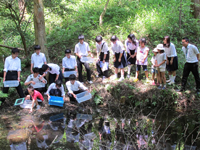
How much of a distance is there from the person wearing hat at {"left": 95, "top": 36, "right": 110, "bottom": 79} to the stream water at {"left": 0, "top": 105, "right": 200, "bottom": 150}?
75.5 inches

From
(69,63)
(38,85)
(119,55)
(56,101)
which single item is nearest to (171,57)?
(119,55)

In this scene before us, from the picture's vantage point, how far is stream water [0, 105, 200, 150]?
4.48 m

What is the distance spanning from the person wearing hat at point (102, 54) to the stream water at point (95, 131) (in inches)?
75.5

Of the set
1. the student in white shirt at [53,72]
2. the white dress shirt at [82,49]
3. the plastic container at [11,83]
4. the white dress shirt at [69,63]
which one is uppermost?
the white dress shirt at [82,49]

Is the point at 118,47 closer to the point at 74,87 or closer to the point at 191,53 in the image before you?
the point at 74,87

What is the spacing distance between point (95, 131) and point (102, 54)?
346 centimetres

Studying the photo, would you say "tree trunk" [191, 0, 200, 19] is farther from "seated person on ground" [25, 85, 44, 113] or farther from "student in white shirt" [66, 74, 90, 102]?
"seated person on ground" [25, 85, 44, 113]

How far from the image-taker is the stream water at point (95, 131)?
14.7 ft

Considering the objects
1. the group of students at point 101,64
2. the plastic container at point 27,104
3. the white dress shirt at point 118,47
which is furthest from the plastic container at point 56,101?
the white dress shirt at point 118,47

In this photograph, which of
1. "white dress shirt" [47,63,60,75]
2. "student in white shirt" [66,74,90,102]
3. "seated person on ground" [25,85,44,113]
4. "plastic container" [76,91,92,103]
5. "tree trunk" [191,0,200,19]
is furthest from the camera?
"tree trunk" [191,0,200,19]

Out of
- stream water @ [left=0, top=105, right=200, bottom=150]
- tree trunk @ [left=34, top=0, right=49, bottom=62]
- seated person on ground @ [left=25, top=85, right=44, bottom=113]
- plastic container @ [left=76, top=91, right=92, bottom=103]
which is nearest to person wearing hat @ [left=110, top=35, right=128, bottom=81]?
plastic container @ [left=76, top=91, right=92, bottom=103]

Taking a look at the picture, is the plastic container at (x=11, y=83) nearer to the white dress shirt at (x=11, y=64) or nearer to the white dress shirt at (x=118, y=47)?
the white dress shirt at (x=11, y=64)

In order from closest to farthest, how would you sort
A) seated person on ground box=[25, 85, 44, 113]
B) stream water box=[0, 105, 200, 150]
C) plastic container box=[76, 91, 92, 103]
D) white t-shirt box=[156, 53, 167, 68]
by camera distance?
1. stream water box=[0, 105, 200, 150]
2. seated person on ground box=[25, 85, 44, 113]
3. plastic container box=[76, 91, 92, 103]
4. white t-shirt box=[156, 53, 167, 68]

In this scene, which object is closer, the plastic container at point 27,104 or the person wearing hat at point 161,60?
the plastic container at point 27,104
